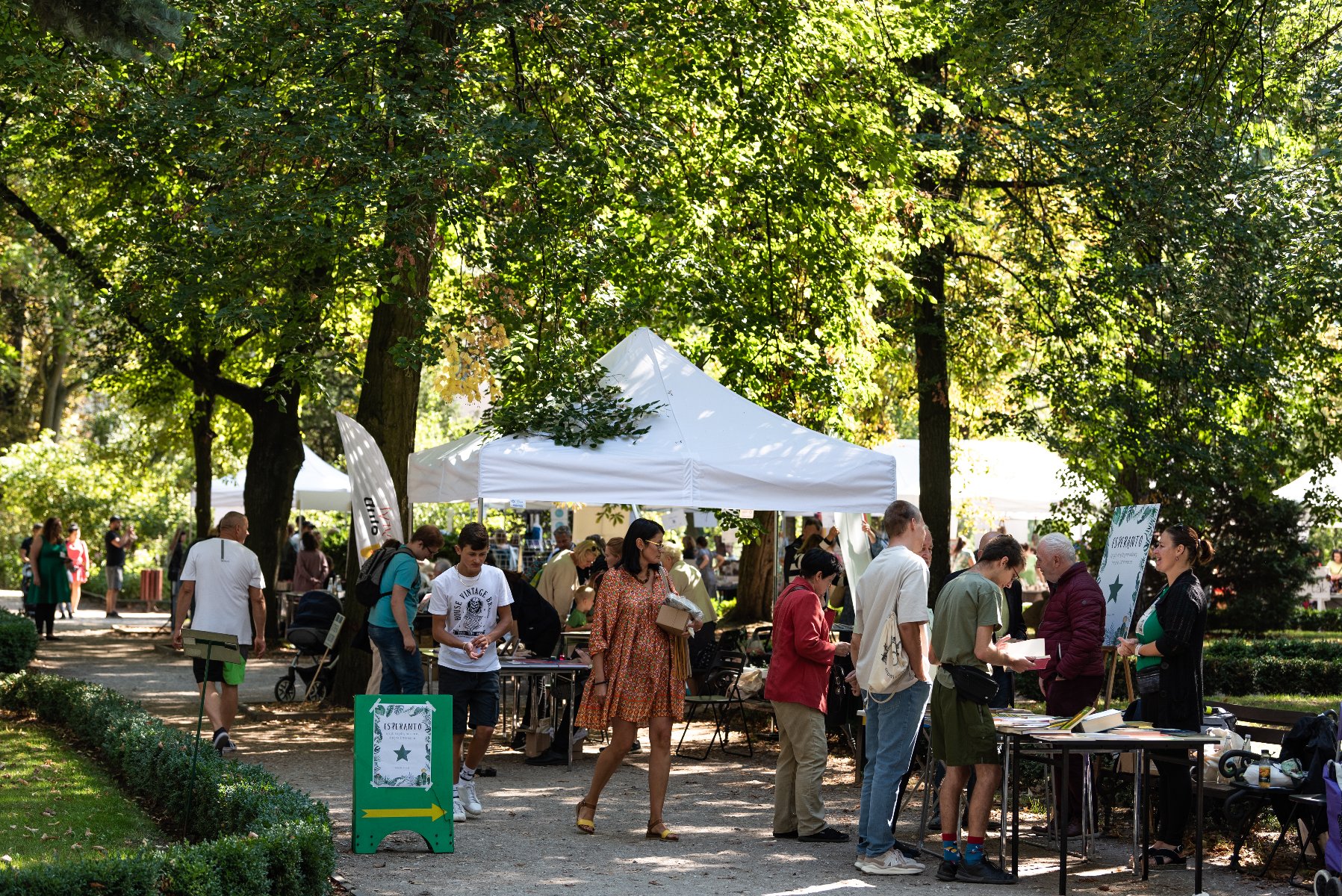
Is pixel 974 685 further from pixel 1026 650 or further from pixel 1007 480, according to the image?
pixel 1007 480

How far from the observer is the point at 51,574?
20.9 meters

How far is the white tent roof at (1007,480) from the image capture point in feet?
65.4

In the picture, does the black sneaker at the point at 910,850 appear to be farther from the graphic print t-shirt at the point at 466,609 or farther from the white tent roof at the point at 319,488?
the white tent roof at the point at 319,488

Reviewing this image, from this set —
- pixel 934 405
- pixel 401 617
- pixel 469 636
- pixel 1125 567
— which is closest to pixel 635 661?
pixel 469 636

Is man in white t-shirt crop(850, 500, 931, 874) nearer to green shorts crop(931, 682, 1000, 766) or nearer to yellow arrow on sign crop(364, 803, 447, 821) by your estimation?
green shorts crop(931, 682, 1000, 766)

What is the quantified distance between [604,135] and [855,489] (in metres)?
4.10

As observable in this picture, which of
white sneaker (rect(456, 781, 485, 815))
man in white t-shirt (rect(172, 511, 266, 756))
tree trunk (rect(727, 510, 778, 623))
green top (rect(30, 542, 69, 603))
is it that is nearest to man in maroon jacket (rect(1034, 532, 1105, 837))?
white sneaker (rect(456, 781, 485, 815))

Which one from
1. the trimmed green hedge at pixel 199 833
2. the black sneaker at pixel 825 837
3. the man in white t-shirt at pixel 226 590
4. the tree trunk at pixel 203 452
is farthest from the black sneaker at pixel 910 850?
the tree trunk at pixel 203 452

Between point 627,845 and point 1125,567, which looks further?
point 1125,567

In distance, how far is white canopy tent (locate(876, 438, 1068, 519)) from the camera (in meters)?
19.9

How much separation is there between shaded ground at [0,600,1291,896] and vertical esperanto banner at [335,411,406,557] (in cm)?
190

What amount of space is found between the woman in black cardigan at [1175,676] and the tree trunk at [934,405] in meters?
9.11

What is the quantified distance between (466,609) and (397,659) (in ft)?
4.45

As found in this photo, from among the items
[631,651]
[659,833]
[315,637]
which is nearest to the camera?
[631,651]
